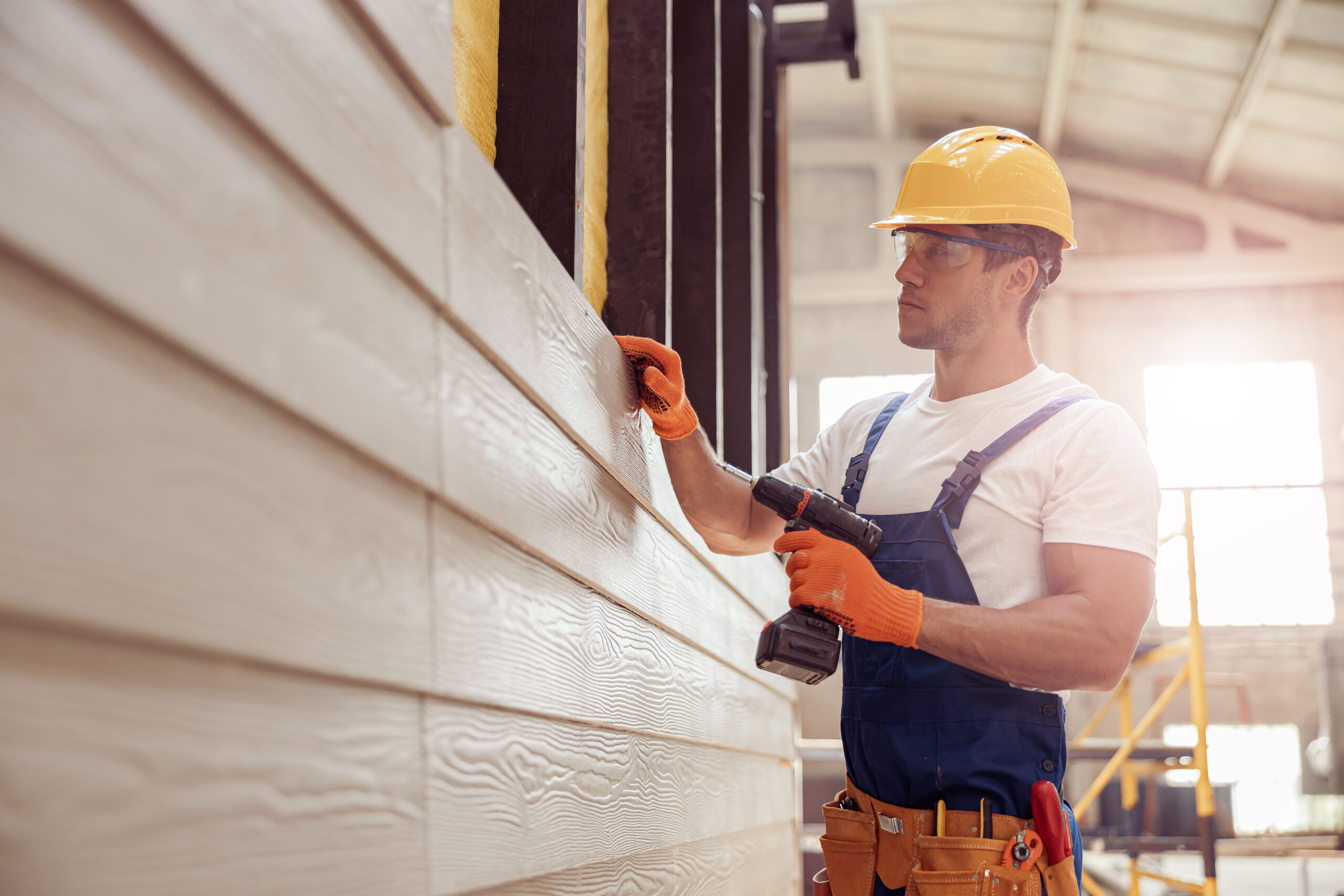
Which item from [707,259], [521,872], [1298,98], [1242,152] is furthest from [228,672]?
[1242,152]

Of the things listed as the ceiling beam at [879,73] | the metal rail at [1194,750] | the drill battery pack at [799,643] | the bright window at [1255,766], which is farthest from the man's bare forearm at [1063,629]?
the bright window at [1255,766]

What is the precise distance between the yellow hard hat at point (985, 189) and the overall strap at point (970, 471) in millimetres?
465

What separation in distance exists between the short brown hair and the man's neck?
0.25ft

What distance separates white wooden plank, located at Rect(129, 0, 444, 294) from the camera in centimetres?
78

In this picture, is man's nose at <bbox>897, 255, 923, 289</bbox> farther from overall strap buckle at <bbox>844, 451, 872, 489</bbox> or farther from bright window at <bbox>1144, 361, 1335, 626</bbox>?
bright window at <bbox>1144, 361, 1335, 626</bbox>

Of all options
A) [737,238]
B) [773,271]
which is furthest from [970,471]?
[773,271]

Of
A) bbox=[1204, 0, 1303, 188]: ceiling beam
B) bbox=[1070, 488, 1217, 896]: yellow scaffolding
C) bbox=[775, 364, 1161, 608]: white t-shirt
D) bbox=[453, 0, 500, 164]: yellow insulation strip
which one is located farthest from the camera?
bbox=[1204, 0, 1303, 188]: ceiling beam

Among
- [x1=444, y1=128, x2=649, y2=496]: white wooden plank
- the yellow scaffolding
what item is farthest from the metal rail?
[x1=444, y1=128, x2=649, y2=496]: white wooden plank

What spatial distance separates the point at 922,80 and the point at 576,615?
11760 millimetres

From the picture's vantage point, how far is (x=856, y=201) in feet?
44.9

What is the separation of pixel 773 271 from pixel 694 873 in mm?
3249

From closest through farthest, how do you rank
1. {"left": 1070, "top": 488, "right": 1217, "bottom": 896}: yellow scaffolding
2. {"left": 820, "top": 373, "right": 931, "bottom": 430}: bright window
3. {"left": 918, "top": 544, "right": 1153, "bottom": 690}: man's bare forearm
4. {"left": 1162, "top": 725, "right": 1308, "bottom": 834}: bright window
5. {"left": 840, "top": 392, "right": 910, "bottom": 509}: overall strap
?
{"left": 918, "top": 544, "right": 1153, "bottom": 690}: man's bare forearm → {"left": 840, "top": 392, "right": 910, "bottom": 509}: overall strap → {"left": 1070, "top": 488, "right": 1217, "bottom": 896}: yellow scaffolding → {"left": 1162, "top": 725, "right": 1308, "bottom": 834}: bright window → {"left": 820, "top": 373, "right": 931, "bottom": 430}: bright window

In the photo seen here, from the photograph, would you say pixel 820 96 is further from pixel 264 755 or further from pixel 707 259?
pixel 264 755

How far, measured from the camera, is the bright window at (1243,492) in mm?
11164
